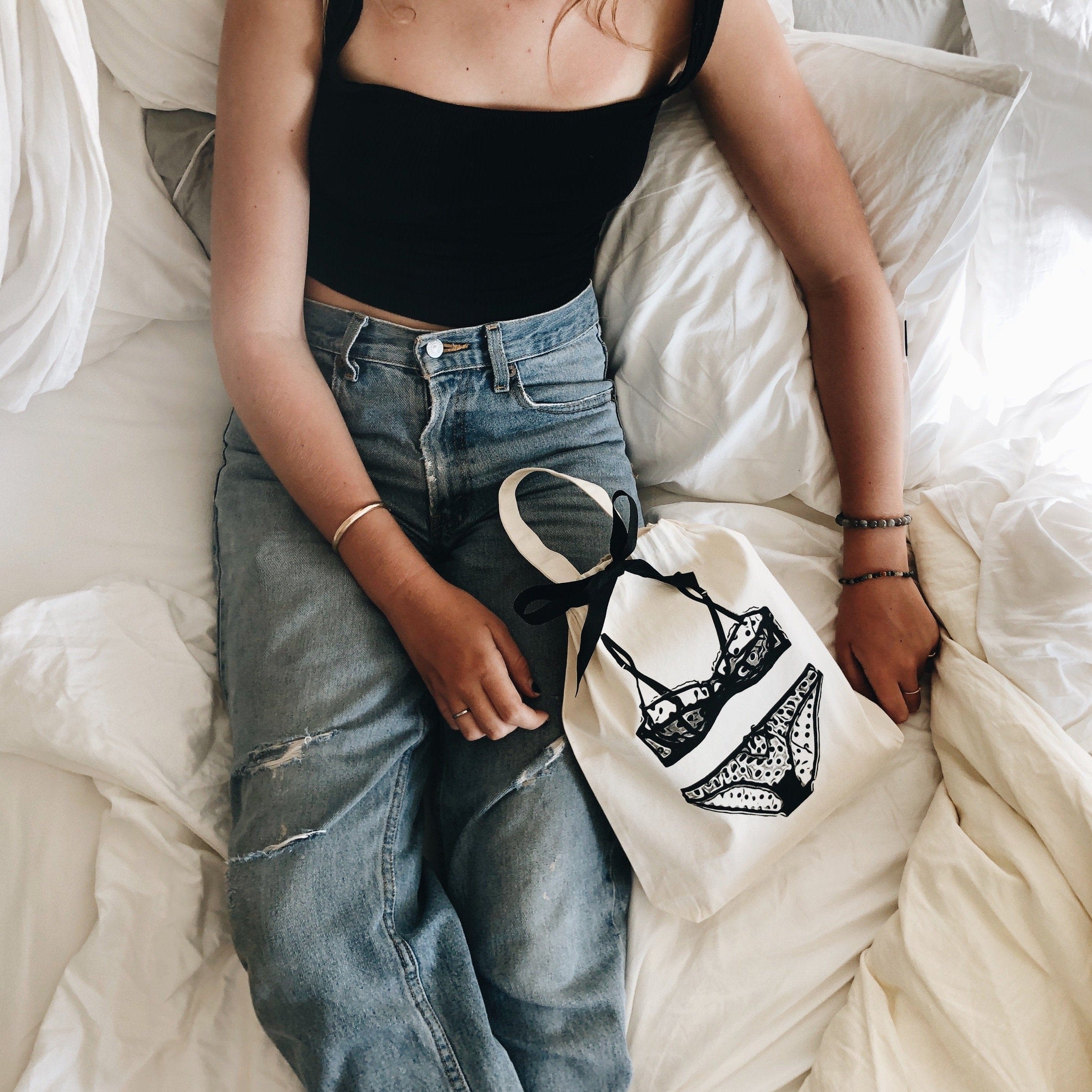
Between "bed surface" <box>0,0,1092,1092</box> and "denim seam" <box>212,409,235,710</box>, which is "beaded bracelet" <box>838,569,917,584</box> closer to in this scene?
"bed surface" <box>0,0,1092,1092</box>

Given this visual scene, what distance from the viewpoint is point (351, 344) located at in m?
0.82

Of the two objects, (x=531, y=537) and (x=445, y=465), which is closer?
(x=531, y=537)

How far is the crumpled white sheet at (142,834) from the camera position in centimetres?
63

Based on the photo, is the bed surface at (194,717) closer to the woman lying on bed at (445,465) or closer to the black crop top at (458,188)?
the woman lying on bed at (445,465)

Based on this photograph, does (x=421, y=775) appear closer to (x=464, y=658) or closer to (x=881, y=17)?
(x=464, y=658)

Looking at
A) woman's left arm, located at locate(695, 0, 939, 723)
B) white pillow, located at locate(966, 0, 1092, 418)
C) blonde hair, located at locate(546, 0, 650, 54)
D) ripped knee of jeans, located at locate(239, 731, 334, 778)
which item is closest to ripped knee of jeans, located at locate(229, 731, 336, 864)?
ripped knee of jeans, located at locate(239, 731, 334, 778)

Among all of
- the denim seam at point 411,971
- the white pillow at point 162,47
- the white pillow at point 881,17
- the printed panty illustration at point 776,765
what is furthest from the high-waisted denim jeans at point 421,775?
the white pillow at point 881,17

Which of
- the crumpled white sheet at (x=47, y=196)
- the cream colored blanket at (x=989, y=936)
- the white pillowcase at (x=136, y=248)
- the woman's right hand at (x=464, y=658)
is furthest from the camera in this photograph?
the white pillowcase at (x=136, y=248)

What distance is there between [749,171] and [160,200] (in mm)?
712

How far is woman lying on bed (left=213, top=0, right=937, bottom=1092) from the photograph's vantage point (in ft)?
2.07

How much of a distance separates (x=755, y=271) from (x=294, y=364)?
513 mm

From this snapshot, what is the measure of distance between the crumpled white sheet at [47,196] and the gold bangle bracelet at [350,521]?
447mm

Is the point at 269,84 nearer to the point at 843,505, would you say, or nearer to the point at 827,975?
the point at 843,505

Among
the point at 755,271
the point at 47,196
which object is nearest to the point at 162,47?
the point at 47,196
